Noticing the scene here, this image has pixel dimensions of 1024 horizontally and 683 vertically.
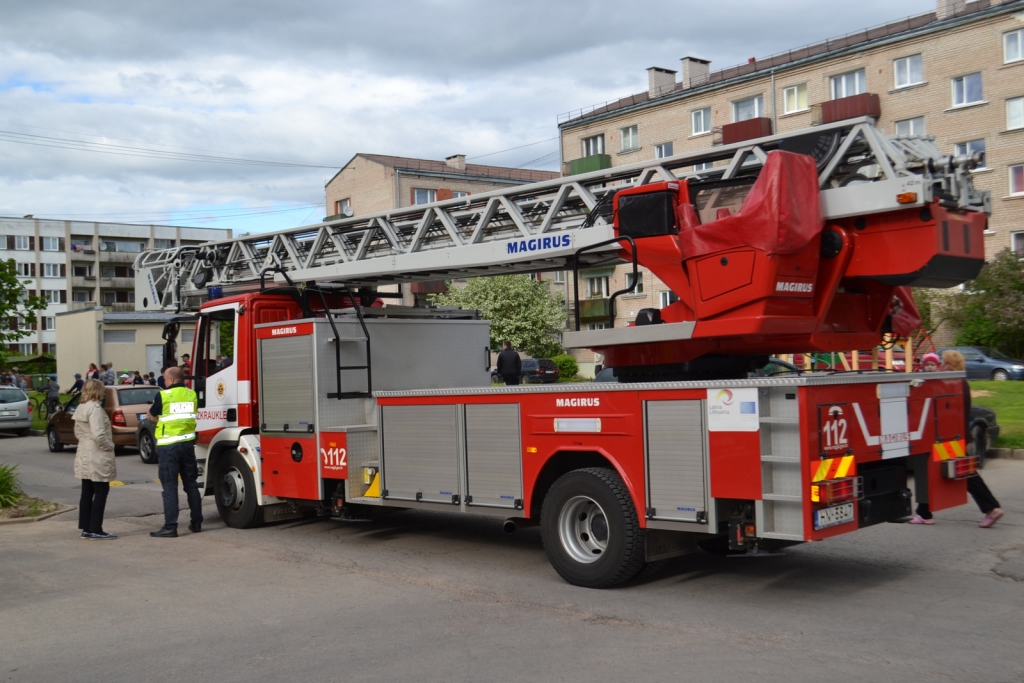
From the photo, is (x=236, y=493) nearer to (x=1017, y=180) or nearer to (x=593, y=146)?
(x=1017, y=180)

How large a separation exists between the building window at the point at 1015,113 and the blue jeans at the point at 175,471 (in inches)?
1343

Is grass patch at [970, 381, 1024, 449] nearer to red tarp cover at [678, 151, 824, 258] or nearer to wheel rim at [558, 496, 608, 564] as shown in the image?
wheel rim at [558, 496, 608, 564]

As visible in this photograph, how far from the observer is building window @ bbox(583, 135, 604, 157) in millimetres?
50062

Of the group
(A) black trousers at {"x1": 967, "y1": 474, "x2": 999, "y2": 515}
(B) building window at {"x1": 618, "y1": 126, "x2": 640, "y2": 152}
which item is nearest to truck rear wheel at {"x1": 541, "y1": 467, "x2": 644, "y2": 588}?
(A) black trousers at {"x1": 967, "y1": 474, "x2": 999, "y2": 515}

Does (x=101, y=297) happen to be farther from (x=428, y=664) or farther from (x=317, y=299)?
(x=428, y=664)

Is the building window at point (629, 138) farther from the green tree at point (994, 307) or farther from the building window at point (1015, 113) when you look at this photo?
the green tree at point (994, 307)

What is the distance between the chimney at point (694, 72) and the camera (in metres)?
46.5

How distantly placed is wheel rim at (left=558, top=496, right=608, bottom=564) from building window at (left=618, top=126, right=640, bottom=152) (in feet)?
137

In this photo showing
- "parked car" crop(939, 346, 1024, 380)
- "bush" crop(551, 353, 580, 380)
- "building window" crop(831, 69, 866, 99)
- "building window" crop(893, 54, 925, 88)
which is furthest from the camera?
"bush" crop(551, 353, 580, 380)

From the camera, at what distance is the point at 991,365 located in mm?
33062

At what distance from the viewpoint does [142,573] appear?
8.90m

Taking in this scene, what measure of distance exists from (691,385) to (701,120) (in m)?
40.8

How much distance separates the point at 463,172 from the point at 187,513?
1971 inches

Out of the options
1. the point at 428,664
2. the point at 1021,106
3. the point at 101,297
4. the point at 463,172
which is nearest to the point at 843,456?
the point at 428,664
